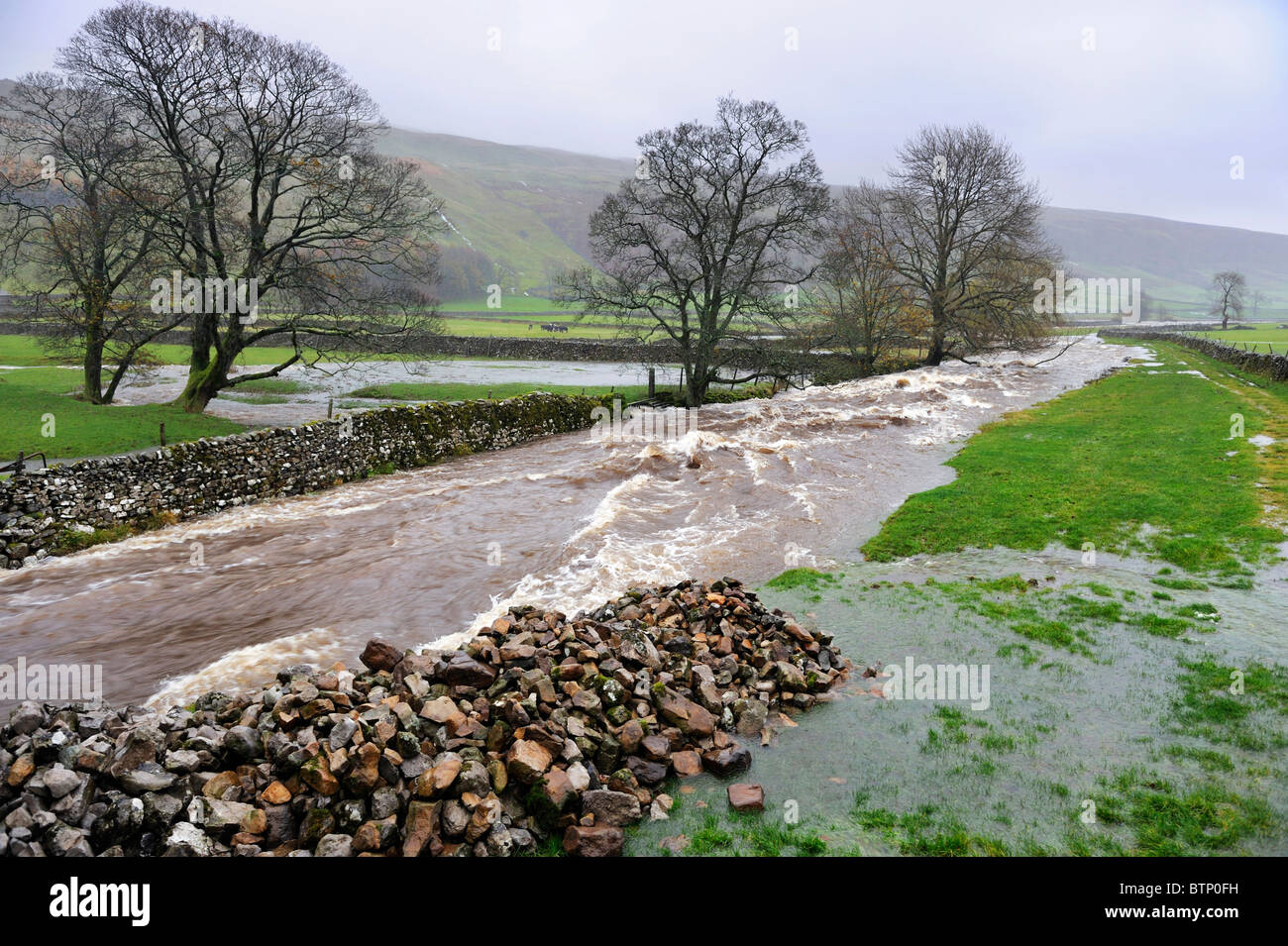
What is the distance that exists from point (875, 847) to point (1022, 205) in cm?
6271

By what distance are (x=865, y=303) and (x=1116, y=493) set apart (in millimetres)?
36575

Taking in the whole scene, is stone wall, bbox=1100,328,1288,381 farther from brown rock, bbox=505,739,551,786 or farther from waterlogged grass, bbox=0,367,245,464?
waterlogged grass, bbox=0,367,245,464

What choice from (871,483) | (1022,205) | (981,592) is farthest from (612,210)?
(1022,205)

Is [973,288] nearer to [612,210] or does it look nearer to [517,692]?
[612,210]

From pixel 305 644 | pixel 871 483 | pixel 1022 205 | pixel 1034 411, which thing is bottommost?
pixel 305 644

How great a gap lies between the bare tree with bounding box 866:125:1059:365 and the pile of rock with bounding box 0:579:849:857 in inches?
1999

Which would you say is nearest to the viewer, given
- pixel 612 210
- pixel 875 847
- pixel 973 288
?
pixel 875 847

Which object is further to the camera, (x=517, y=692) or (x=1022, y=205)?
(x=1022, y=205)

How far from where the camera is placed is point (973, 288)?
54281 mm

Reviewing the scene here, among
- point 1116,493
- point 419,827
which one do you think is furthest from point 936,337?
point 419,827

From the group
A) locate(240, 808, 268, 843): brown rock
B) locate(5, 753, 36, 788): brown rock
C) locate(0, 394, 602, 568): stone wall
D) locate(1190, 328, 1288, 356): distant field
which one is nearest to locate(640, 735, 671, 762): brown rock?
locate(240, 808, 268, 843): brown rock

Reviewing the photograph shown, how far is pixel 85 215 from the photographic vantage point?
25625 millimetres

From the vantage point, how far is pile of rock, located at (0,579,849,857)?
5.18 meters

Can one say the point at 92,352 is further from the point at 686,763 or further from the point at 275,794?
the point at 686,763
